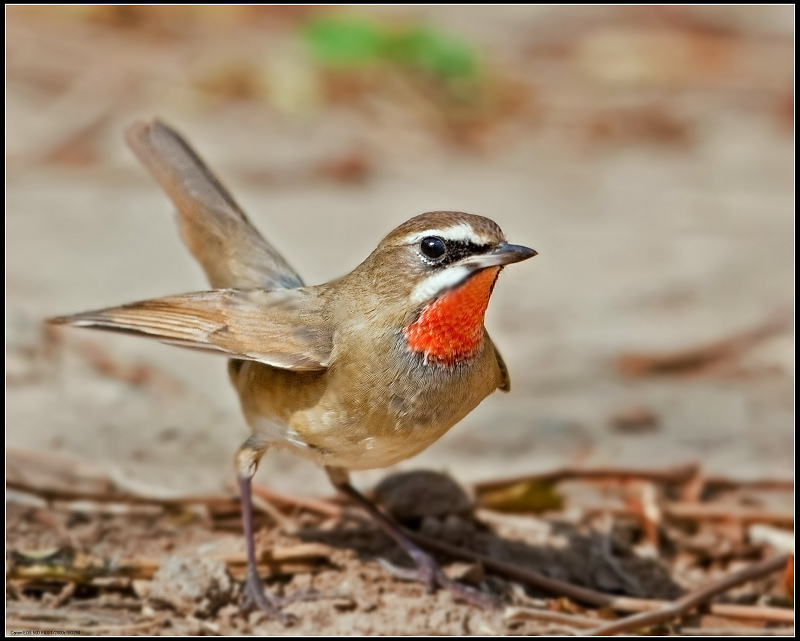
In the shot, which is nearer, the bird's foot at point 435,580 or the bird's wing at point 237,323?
the bird's wing at point 237,323

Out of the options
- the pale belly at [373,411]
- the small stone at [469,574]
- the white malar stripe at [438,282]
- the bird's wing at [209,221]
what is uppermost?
the bird's wing at [209,221]

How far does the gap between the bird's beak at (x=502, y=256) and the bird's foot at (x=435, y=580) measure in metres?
1.45

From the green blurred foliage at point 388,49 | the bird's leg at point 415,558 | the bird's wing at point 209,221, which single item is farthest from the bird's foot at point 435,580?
the green blurred foliage at point 388,49

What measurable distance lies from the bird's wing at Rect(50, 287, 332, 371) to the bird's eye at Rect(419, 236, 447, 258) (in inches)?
21.3

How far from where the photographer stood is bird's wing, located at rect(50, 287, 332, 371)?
4.30m

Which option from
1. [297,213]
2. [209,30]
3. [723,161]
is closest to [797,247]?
[723,161]

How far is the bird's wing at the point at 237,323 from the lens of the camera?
4301 mm

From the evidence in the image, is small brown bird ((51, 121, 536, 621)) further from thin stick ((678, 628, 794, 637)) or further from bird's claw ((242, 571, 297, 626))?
thin stick ((678, 628, 794, 637))

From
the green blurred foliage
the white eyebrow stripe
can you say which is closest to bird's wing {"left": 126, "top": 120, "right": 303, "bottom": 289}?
the white eyebrow stripe

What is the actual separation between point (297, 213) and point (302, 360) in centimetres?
482

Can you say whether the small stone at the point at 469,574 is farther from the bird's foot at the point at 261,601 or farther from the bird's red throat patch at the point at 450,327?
the bird's red throat patch at the point at 450,327

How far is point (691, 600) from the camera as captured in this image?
4.68 metres

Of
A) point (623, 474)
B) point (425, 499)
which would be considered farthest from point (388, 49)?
point (425, 499)

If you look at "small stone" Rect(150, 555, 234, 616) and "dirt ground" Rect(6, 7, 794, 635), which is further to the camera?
"dirt ground" Rect(6, 7, 794, 635)
